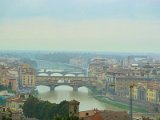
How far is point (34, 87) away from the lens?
52.9 feet

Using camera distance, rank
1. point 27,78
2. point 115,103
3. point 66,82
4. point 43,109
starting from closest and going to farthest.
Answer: point 43,109
point 115,103
point 27,78
point 66,82

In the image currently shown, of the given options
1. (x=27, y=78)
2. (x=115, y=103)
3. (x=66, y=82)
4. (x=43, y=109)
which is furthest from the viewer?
(x=66, y=82)

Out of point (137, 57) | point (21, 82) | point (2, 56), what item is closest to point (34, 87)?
point (21, 82)

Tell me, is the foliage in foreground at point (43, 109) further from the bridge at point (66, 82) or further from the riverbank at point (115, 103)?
the bridge at point (66, 82)

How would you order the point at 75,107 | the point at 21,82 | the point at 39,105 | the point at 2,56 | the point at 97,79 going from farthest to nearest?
the point at 2,56
the point at 97,79
the point at 21,82
the point at 39,105
the point at 75,107

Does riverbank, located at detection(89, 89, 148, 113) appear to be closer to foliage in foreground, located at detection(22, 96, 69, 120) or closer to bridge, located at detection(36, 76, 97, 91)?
bridge, located at detection(36, 76, 97, 91)

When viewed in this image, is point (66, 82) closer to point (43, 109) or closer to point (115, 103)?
point (115, 103)

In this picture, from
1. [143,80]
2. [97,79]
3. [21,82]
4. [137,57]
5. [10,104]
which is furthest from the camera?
[137,57]

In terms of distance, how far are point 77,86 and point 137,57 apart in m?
13.8

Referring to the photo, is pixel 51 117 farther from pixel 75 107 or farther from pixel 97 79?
pixel 97 79

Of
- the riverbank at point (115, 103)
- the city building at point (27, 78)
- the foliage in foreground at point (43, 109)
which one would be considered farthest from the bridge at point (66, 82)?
the foliage in foreground at point (43, 109)

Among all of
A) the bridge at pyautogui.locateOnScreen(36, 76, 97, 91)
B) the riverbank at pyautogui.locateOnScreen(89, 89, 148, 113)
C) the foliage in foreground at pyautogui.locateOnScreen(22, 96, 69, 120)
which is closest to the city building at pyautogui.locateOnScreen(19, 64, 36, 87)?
the bridge at pyautogui.locateOnScreen(36, 76, 97, 91)

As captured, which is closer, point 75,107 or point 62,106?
point 75,107

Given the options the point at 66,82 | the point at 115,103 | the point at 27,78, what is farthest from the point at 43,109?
the point at 66,82
